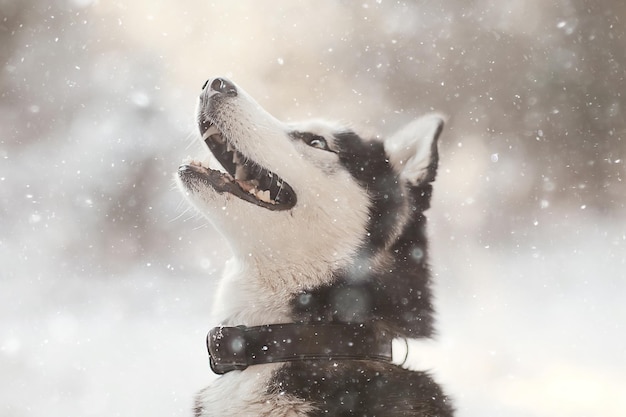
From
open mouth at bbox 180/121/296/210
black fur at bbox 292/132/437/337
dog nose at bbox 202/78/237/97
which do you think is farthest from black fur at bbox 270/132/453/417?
dog nose at bbox 202/78/237/97

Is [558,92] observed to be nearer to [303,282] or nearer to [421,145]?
[421,145]

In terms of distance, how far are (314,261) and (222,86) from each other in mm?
621

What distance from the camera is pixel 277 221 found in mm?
1774

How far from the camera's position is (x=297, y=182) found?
6.04 ft

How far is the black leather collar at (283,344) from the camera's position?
1.52 metres

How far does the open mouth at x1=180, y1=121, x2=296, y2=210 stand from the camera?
5.82 feet

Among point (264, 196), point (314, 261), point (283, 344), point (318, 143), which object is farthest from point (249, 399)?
point (318, 143)

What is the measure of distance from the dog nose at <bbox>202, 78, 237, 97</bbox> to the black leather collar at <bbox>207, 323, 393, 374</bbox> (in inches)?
29.0

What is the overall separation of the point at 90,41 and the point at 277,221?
9.87 feet

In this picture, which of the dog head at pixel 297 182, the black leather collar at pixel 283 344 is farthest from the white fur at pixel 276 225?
the black leather collar at pixel 283 344

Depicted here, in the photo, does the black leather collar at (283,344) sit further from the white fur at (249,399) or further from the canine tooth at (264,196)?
the canine tooth at (264,196)

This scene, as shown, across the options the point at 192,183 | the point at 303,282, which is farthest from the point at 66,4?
the point at 303,282

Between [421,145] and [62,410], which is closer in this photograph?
[421,145]

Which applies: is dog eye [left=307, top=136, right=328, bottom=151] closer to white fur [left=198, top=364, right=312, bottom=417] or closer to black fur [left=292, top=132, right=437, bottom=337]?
black fur [left=292, top=132, right=437, bottom=337]
